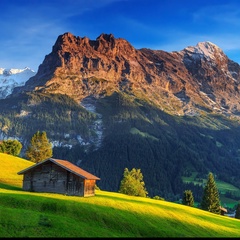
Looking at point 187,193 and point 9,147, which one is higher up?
point 9,147

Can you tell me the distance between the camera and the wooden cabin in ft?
242

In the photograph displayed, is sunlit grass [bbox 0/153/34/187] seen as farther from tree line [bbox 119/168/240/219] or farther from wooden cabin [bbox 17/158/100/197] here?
tree line [bbox 119/168/240/219]

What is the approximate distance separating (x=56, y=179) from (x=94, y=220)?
23222mm

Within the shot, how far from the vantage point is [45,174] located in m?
75.4

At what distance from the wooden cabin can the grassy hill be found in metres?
7.52

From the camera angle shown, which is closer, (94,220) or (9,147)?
(94,220)

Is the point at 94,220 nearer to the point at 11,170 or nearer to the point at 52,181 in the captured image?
the point at 52,181

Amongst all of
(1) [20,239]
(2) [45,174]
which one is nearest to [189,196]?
(2) [45,174]

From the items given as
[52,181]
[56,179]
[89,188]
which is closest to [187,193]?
[89,188]

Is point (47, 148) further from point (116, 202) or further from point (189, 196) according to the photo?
point (116, 202)

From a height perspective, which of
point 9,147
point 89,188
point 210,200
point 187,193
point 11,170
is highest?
point 9,147

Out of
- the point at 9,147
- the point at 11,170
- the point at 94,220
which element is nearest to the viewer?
the point at 94,220

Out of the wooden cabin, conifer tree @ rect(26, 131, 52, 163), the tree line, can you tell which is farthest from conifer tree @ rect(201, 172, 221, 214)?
the wooden cabin

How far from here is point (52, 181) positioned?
7450 centimetres
